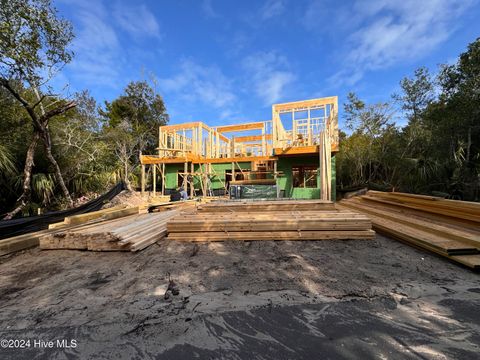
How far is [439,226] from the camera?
4473mm

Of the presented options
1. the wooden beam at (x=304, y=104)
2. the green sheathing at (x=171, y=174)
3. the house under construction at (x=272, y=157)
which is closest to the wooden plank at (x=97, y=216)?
the house under construction at (x=272, y=157)

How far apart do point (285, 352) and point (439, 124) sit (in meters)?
13.5

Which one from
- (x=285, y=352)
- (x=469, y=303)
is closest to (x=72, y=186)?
(x=285, y=352)

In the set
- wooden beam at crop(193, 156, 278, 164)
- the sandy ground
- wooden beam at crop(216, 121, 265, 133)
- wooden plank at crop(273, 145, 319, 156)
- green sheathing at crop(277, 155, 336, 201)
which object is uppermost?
wooden beam at crop(216, 121, 265, 133)

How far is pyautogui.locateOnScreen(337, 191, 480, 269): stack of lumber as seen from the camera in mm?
3323

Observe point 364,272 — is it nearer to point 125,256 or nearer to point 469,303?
point 469,303

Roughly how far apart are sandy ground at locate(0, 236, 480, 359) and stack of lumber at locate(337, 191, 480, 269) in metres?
0.27

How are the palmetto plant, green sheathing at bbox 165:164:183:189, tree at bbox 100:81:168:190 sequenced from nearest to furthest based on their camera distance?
1. the palmetto plant
2. green sheathing at bbox 165:164:183:189
3. tree at bbox 100:81:168:190

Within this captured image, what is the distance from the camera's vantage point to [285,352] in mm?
1651

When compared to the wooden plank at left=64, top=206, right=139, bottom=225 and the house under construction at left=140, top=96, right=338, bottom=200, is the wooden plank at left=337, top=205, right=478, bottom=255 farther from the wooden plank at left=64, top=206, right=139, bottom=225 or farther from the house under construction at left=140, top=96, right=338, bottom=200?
the wooden plank at left=64, top=206, right=139, bottom=225

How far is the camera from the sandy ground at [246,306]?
1.70 m

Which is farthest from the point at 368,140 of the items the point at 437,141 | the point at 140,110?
the point at 140,110

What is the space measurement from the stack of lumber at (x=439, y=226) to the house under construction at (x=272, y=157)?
511 centimetres

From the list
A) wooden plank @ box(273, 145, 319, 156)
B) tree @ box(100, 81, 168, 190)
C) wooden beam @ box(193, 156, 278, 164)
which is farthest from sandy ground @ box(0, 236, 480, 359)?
tree @ box(100, 81, 168, 190)
